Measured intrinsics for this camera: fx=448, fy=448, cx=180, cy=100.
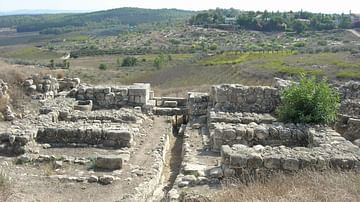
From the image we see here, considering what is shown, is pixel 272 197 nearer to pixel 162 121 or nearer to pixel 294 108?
pixel 294 108

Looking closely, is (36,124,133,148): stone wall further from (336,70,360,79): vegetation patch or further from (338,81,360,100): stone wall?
(336,70,360,79): vegetation patch

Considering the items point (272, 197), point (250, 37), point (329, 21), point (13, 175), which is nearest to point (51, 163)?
point (13, 175)

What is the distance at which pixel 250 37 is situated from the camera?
86.4m

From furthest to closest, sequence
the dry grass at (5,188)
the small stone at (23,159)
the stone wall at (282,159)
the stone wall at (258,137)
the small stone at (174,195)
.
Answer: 1. the stone wall at (258,137)
2. the small stone at (23,159)
3. the stone wall at (282,159)
4. the small stone at (174,195)
5. the dry grass at (5,188)

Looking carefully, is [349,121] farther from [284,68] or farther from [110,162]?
[284,68]

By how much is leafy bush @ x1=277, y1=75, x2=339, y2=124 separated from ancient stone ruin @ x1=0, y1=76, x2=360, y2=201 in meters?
0.42

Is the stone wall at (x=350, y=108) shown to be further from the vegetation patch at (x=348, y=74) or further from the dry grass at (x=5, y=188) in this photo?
the vegetation patch at (x=348, y=74)

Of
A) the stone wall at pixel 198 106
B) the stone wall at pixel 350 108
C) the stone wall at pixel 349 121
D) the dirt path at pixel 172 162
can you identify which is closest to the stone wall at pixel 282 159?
the dirt path at pixel 172 162

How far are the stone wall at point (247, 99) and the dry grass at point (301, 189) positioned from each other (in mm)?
7360

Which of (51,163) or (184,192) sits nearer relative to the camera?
(184,192)

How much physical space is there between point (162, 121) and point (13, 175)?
21.5 feet

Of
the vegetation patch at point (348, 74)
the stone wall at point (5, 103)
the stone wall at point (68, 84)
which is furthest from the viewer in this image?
the vegetation patch at point (348, 74)

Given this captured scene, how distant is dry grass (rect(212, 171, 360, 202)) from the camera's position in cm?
636

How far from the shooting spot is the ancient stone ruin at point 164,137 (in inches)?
346
